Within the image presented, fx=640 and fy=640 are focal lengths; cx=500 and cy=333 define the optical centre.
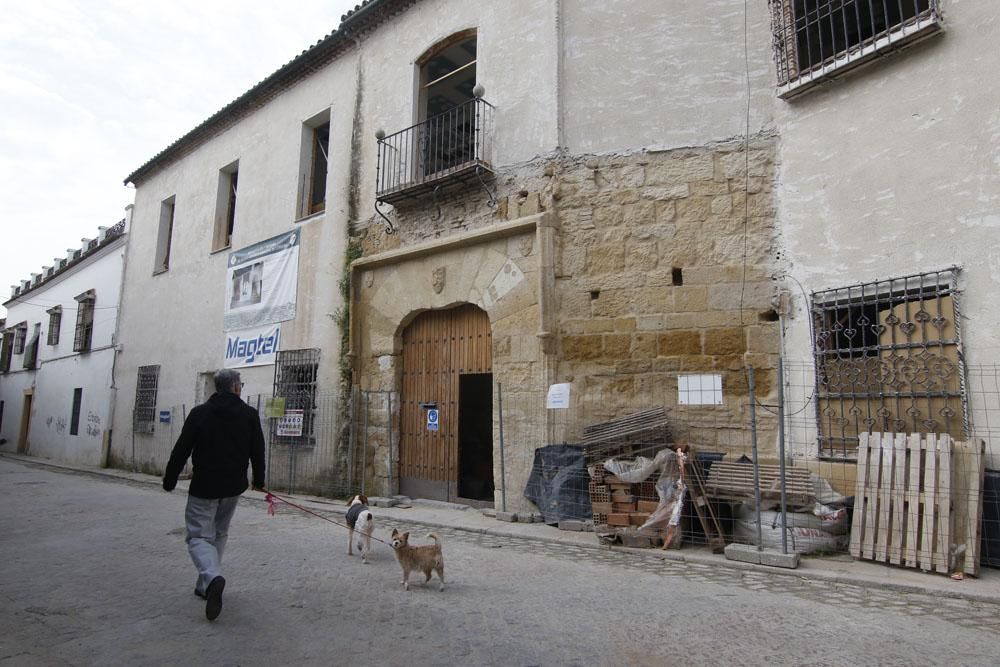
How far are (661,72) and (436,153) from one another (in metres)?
3.39

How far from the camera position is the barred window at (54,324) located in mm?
20172

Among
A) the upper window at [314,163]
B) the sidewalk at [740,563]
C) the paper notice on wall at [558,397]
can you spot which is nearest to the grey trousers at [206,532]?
the sidewalk at [740,563]

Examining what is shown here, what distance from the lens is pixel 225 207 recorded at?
45.6ft

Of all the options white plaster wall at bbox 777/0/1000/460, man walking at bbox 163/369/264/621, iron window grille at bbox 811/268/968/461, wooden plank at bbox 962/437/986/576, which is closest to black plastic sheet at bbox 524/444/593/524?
iron window grille at bbox 811/268/968/461

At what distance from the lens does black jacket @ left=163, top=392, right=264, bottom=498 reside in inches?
155

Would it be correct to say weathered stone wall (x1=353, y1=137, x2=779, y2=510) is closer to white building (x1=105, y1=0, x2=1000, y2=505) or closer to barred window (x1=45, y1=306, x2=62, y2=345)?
white building (x1=105, y1=0, x2=1000, y2=505)

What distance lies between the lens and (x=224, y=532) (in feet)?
13.6

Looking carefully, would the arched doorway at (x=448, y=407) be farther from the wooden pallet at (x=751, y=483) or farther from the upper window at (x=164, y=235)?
the upper window at (x=164, y=235)

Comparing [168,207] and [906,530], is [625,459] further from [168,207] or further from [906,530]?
[168,207]

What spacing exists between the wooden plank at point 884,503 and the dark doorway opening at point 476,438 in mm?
4395

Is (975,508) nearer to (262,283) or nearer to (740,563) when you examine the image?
(740,563)

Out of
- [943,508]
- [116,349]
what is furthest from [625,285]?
[116,349]

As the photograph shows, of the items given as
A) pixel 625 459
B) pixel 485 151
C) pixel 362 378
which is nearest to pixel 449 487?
pixel 362 378

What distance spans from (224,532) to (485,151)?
6.05m
